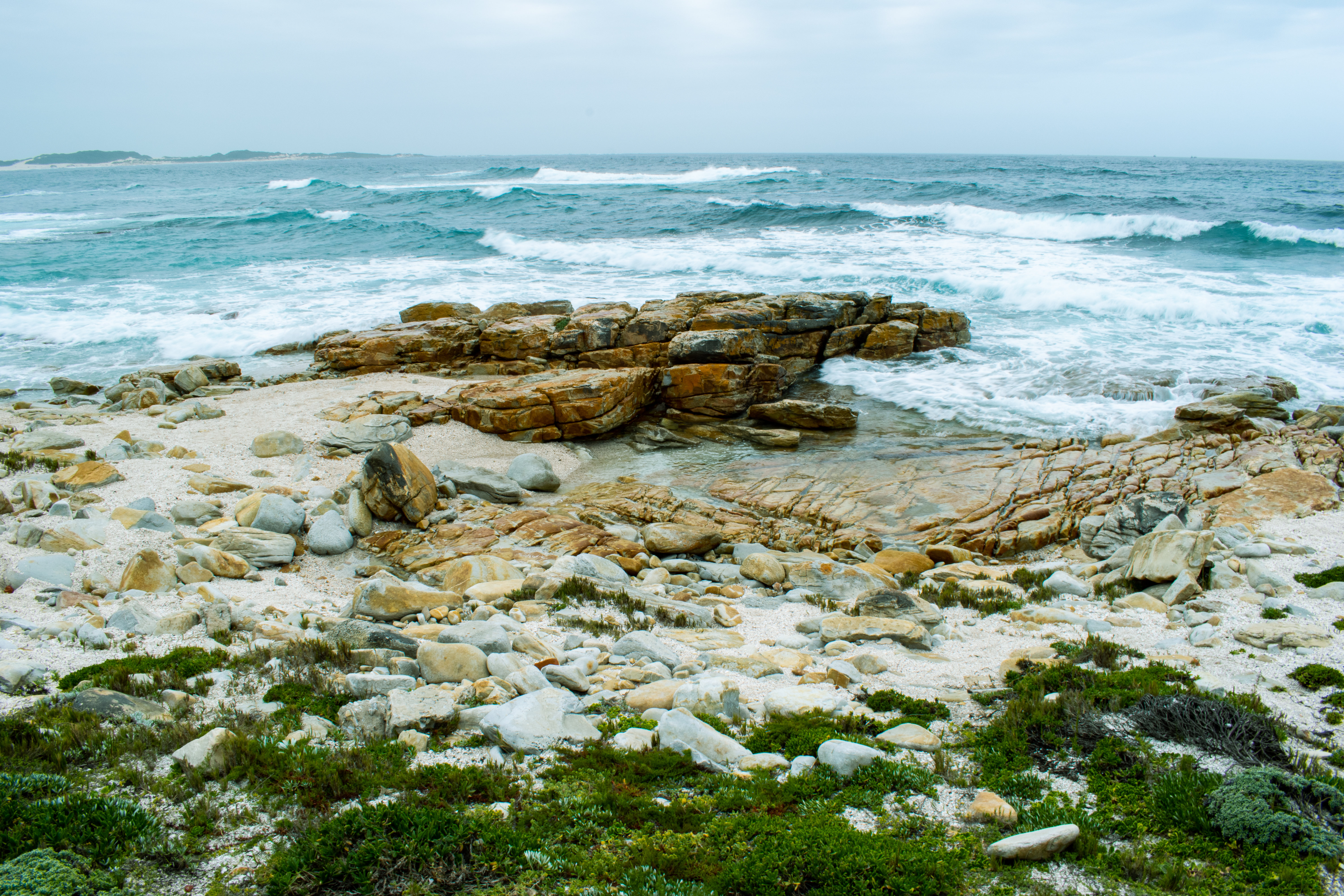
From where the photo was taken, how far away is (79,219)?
183 ft

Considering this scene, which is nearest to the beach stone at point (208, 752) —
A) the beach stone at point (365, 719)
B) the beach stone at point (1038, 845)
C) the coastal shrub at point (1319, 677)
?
the beach stone at point (365, 719)

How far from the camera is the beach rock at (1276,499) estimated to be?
34.5 ft

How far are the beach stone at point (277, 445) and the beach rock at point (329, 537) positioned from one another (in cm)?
354

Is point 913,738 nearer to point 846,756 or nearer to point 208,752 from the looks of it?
point 846,756

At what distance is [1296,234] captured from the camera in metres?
37.3

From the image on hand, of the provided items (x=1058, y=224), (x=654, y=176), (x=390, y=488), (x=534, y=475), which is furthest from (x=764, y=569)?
(x=654, y=176)

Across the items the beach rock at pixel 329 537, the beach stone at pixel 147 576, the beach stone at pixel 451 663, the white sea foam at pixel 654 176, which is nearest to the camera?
the beach stone at pixel 451 663

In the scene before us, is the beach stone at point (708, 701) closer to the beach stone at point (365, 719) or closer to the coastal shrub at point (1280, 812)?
the beach stone at point (365, 719)

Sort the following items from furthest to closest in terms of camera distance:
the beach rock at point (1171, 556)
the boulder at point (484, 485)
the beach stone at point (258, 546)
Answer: the boulder at point (484, 485), the beach stone at point (258, 546), the beach rock at point (1171, 556)

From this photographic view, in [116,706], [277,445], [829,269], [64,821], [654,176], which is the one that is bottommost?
[277,445]

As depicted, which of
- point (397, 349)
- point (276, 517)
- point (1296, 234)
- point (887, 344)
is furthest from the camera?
point (1296, 234)

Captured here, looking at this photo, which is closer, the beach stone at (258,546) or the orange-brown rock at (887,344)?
the beach stone at (258,546)

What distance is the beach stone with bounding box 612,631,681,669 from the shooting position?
22.8 ft

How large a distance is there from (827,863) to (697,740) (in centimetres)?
152
